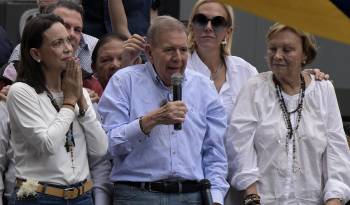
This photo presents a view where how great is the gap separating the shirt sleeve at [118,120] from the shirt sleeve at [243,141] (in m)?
0.87

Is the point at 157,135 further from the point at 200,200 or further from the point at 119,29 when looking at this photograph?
the point at 119,29

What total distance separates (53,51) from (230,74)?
153cm

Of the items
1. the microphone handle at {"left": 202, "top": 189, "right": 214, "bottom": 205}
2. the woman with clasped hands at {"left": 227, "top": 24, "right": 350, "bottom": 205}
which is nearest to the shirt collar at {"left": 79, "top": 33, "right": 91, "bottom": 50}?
the woman with clasped hands at {"left": 227, "top": 24, "right": 350, "bottom": 205}

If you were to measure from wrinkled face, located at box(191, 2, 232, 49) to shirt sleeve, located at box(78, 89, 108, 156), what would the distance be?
3.95 ft

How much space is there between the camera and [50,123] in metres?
5.78

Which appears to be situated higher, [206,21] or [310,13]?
[206,21]

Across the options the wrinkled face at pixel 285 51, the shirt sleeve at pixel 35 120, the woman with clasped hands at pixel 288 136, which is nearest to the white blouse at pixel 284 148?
the woman with clasped hands at pixel 288 136

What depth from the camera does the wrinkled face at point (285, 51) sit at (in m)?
6.60

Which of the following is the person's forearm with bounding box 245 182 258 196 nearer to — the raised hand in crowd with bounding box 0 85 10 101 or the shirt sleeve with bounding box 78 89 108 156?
the shirt sleeve with bounding box 78 89 108 156

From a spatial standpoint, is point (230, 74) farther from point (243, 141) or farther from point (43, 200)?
point (43, 200)

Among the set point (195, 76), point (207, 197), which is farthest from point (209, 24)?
point (207, 197)

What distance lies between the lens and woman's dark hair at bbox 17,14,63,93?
232 inches

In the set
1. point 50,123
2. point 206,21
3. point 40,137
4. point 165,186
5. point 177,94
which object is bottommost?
point 165,186

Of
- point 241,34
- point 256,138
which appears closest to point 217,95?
point 256,138
